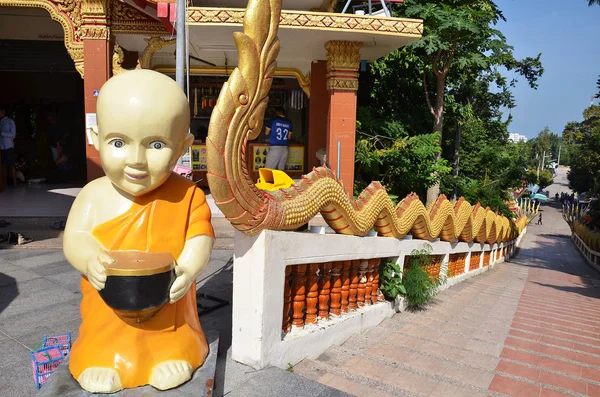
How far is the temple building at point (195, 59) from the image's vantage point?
737 centimetres

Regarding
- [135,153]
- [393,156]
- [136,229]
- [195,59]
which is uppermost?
[195,59]

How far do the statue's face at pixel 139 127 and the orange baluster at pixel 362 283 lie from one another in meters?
2.24

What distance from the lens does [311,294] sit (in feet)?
10.7

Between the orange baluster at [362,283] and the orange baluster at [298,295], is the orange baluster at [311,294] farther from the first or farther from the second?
the orange baluster at [362,283]

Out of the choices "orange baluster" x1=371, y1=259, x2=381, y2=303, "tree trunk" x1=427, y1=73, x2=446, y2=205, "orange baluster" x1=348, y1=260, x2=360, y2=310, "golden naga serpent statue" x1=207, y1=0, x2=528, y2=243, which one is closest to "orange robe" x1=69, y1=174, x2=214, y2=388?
"golden naga serpent statue" x1=207, y1=0, x2=528, y2=243

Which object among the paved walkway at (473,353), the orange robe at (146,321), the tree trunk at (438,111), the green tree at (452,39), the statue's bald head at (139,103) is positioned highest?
the green tree at (452,39)

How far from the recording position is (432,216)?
561 cm

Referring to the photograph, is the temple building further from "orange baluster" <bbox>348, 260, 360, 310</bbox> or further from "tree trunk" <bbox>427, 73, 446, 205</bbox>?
"orange baluster" <bbox>348, 260, 360, 310</bbox>

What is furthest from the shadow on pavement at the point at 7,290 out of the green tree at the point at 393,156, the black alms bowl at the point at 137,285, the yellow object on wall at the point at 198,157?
the green tree at the point at 393,156

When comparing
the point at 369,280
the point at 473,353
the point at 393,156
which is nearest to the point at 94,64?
the point at 393,156

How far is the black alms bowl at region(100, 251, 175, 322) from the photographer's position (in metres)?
1.95

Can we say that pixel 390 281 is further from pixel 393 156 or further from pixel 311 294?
pixel 393 156

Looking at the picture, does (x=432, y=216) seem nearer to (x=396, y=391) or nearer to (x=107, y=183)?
(x=396, y=391)

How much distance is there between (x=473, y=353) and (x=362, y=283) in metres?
1.07
